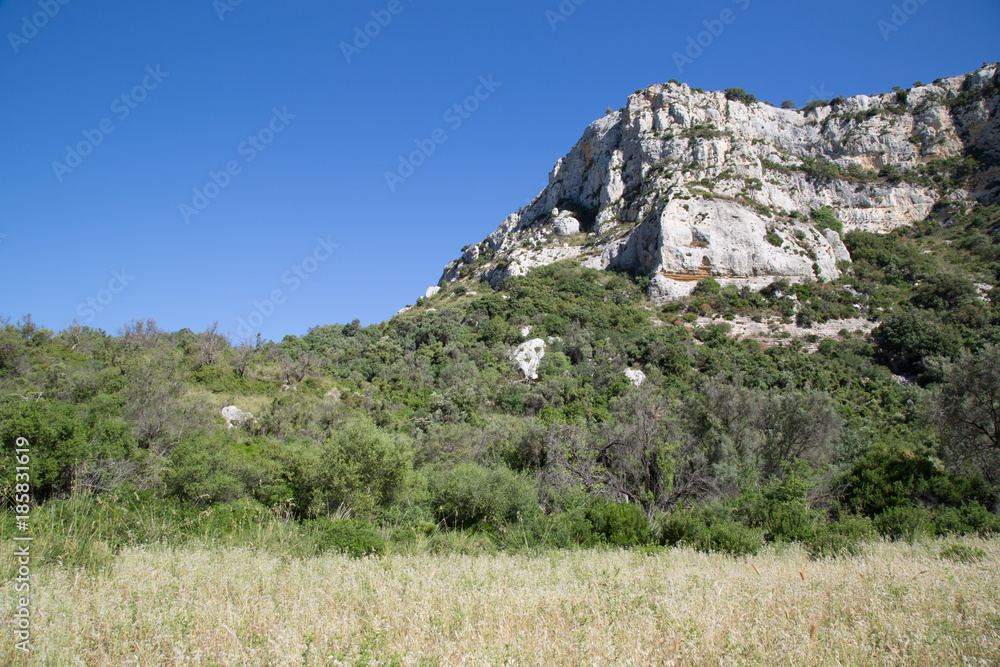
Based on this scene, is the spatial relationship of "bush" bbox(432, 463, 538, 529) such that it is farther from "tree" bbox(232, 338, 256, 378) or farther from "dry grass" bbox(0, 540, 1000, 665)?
"tree" bbox(232, 338, 256, 378)

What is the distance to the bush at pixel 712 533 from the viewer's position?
8977 mm

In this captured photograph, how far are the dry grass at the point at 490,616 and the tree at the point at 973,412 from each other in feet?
43.7

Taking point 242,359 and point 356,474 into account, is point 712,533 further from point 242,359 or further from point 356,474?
point 242,359

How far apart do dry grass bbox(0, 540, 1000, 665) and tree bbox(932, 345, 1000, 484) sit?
13.3 m

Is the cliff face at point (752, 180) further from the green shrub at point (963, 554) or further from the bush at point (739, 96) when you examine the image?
the green shrub at point (963, 554)

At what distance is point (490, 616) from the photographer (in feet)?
11.9

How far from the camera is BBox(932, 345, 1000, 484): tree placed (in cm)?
1457

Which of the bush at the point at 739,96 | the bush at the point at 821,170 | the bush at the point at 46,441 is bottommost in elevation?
the bush at the point at 46,441

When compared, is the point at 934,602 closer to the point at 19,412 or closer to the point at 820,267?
the point at 19,412

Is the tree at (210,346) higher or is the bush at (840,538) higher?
the tree at (210,346)

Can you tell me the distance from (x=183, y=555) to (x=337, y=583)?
6.66 ft

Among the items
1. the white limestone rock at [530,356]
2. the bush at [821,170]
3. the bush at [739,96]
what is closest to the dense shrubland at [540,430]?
the white limestone rock at [530,356]

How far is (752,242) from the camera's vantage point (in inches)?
1944

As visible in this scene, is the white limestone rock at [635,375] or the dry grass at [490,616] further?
the white limestone rock at [635,375]
